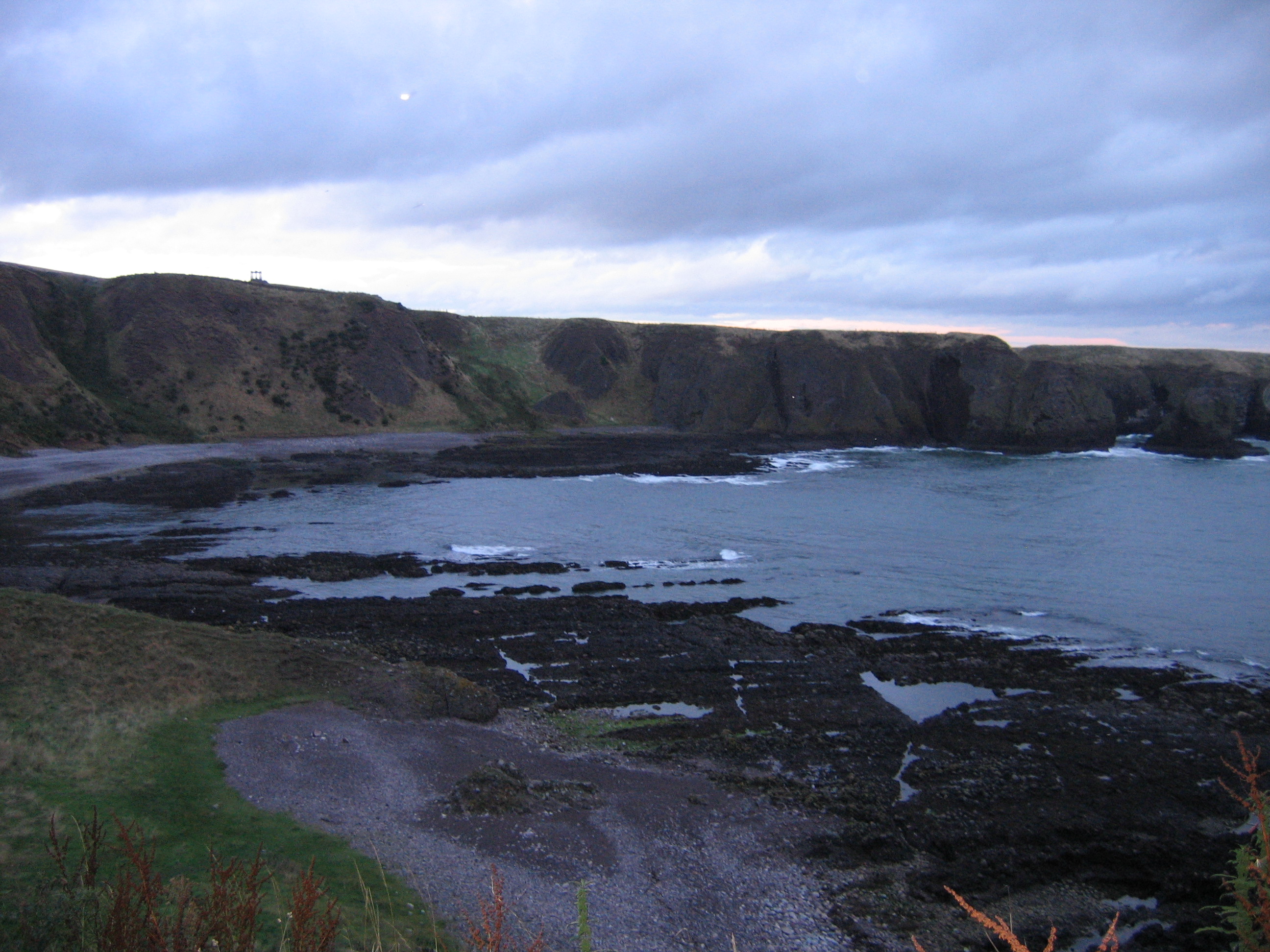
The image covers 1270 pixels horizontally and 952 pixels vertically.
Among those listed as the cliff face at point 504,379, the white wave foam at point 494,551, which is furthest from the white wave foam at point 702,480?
the cliff face at point 504,379

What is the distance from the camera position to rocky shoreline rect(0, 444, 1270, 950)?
13062 millimetres

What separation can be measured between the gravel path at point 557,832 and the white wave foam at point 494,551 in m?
17.6

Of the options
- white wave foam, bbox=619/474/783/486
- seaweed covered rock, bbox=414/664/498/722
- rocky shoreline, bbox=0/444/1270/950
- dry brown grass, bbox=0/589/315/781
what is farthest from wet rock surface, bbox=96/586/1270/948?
white wave foam, bbox=619/474/783/486

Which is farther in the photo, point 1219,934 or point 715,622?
point 715,622

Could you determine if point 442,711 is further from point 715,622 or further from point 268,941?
point 715,622

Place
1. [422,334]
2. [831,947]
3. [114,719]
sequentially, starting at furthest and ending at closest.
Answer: [422,334] < [114,719] < [831,947]

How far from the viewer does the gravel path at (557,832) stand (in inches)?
442

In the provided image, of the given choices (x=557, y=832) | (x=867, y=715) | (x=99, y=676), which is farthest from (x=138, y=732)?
(x=867, y=715)

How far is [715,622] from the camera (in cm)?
2606

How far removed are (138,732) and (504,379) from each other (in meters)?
79.8

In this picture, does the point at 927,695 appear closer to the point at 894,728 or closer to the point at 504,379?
the point at 894,728

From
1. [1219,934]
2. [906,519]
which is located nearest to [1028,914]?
[1219,934]

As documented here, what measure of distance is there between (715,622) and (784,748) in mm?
8676

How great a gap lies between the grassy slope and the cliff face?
143ft
